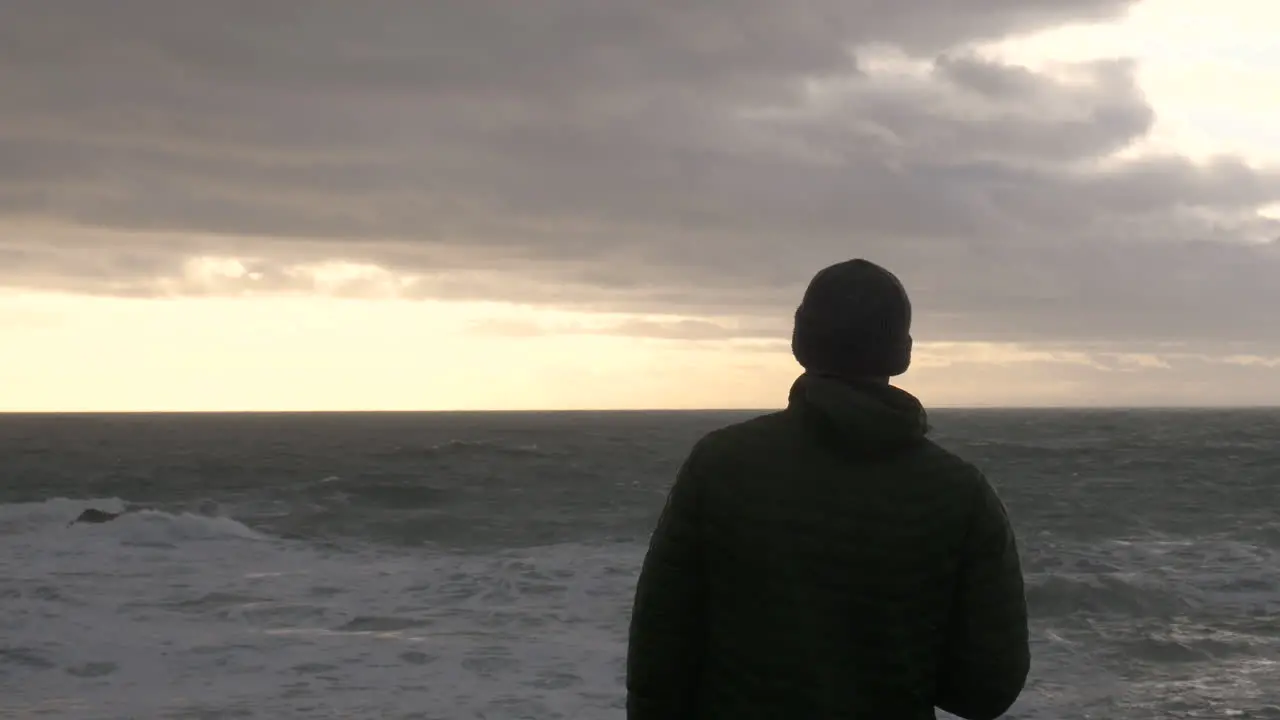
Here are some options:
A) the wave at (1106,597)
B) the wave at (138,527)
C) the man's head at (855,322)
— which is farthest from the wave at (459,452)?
the man's head at (855,322)

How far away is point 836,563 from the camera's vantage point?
6.39 ft

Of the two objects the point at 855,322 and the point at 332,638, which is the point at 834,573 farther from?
the point at 332,638

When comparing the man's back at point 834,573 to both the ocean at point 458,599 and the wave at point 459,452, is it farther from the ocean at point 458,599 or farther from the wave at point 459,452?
the wave at point 459,452

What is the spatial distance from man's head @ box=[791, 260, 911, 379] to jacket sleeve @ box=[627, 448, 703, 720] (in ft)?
1.05

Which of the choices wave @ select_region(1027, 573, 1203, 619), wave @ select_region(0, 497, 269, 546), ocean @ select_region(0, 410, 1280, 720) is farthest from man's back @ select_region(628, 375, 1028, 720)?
wave @ select_region(0, 497, 269, 546)

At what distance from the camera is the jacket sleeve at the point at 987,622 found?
1973mm

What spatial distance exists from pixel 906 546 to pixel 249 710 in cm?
930

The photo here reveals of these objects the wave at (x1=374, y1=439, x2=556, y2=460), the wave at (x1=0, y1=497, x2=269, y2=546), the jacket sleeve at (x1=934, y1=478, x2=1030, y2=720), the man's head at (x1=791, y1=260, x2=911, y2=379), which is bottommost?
the wave at (x1=0, y1=497, x2=269, y2=546)

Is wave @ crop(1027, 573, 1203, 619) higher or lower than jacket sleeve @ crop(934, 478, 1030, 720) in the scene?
lower

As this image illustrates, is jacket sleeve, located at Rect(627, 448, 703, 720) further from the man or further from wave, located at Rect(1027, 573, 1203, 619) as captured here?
A: wave, located at Rect(1027, 573, 1203, 619)

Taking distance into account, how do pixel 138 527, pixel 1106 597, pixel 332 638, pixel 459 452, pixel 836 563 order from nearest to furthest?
pixel 836 563
pixel 332 638
pixel 1106 597
pixel 138 527
pixel 459 452

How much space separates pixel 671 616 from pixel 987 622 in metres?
0.55

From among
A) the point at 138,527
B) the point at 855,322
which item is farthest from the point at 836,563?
the point at 138,527

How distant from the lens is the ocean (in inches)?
423
